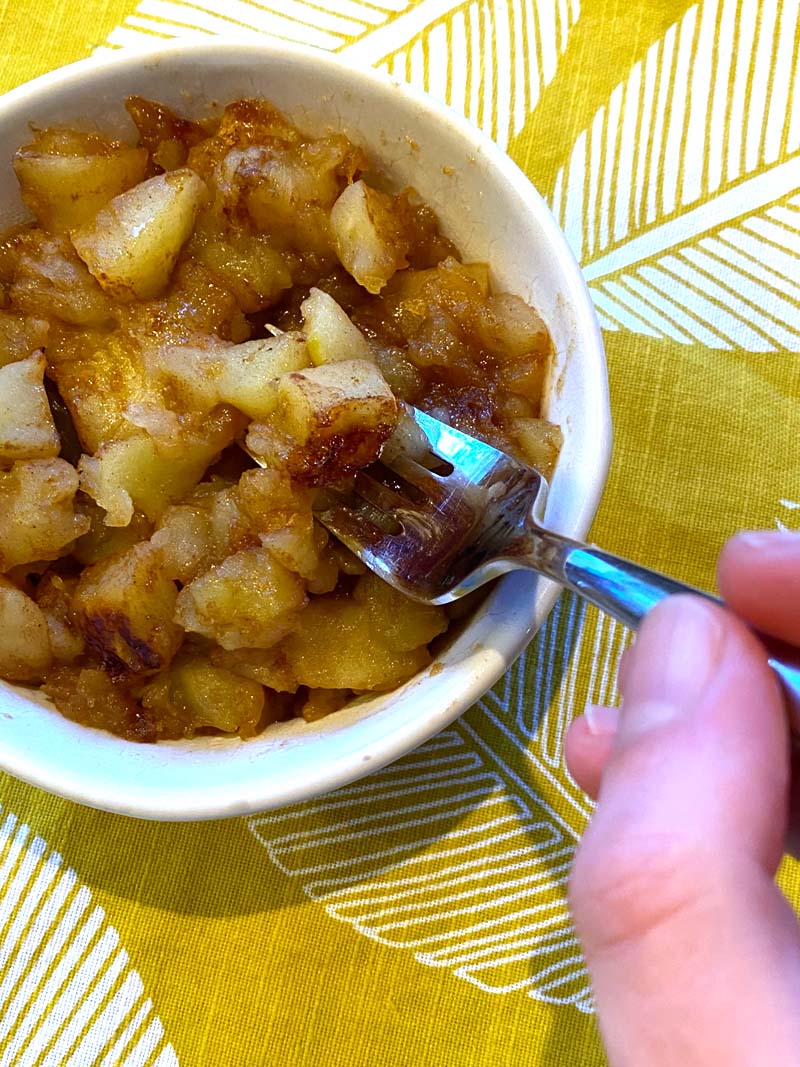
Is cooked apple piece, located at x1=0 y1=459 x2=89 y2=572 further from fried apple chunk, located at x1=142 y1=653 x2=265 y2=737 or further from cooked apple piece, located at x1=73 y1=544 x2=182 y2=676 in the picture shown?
fried apple chunk, located at x1=142 y1=653 x2=265 y2=737

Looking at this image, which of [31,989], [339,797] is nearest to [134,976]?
[31,989]

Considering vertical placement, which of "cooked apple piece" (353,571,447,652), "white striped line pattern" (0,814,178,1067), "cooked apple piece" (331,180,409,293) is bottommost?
"white striped line pattern" (0,814,178,1067)

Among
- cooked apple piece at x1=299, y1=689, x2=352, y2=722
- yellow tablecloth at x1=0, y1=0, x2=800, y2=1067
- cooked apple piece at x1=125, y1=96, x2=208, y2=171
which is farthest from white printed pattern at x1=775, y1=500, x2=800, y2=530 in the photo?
cooked apple piece at x1=125, y1=96, x2=208, y2=171

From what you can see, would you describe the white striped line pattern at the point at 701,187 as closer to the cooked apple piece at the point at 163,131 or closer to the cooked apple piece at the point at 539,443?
the cooked apple piece at the point at 539,443

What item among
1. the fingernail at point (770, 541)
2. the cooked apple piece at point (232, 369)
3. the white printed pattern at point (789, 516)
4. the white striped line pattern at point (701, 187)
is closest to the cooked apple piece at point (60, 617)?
the cooked apple piece at point (232, 369)

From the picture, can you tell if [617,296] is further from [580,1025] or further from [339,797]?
[580,1025]

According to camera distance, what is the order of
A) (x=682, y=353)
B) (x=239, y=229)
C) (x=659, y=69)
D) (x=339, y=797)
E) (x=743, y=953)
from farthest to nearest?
(x=659, y=69), (x=682, y=353), (x=339, y=797), (x=239, y=229), (x=743, y=953)

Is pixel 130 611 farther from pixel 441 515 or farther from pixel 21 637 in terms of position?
pixel 441 515
